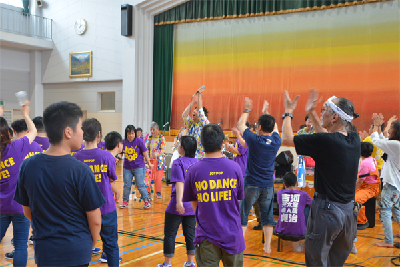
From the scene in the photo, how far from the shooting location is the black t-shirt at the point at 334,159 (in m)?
2.53

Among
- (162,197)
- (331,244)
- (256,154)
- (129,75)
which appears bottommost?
(162,197)

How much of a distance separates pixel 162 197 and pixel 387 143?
5375mm

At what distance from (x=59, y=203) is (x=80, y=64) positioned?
14355mm

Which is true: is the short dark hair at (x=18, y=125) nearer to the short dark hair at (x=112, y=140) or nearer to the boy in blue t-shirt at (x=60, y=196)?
the short dark hair at (x=112, y=140)

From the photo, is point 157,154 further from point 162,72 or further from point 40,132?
point 162,72

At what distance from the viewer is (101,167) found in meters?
3.33

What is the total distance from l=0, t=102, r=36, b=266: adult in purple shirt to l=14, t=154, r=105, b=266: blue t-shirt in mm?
1522

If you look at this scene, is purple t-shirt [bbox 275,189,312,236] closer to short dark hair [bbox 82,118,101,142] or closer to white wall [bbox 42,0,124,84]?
short dark hair [bbox 82,118,101,142]

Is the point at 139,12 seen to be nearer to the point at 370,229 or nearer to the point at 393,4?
the point at 393,4

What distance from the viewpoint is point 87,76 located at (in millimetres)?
15016

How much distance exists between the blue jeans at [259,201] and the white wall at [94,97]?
36.3ft

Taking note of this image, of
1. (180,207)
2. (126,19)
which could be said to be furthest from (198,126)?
(126,19)

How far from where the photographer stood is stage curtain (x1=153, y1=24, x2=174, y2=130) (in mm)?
13797

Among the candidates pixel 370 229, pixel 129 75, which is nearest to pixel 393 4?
pixel 370 229
